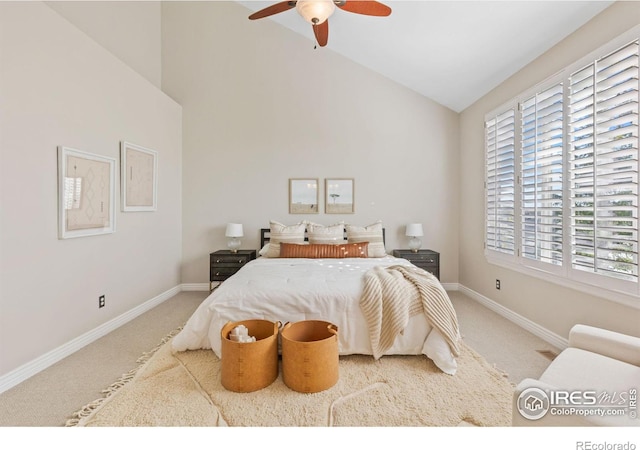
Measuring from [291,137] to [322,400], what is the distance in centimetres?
364

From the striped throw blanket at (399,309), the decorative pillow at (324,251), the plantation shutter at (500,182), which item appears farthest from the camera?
the decorative pillow at (324,251)

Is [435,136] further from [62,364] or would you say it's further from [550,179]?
[62,364]

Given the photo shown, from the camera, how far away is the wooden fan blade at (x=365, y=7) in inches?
87.8

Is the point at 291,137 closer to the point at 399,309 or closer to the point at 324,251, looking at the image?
the point at 324,251

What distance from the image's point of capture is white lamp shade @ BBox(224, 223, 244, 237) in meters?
4.29

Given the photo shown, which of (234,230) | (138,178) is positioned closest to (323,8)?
(138,178)

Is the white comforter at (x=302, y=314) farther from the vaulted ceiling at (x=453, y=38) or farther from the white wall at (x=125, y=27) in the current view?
the white wall at (x=125, y=27)

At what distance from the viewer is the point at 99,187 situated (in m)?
2.98

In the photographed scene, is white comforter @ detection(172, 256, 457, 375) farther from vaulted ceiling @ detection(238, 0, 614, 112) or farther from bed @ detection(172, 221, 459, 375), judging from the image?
vaulted ceiling @ detection(238, 0, 614, 112)

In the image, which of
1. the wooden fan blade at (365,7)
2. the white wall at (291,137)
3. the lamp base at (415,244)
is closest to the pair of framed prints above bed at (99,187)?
the white wall at (291,137)

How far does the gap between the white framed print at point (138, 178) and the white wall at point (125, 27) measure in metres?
1.24

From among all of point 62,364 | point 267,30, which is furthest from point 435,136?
point 62,364
